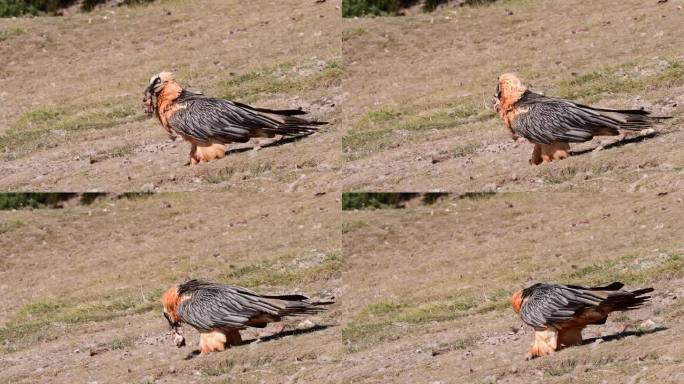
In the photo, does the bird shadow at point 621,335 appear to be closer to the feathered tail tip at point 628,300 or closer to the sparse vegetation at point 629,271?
the feathered tail tip at point 628,300

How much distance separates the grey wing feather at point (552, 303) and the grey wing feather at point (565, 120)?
195 centimetres

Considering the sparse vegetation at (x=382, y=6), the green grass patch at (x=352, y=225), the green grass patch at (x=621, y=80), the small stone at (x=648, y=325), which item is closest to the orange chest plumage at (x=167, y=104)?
the green grass patch at (x=352, y=225)

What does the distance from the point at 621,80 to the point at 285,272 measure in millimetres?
5105

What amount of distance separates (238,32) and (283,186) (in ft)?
10.8

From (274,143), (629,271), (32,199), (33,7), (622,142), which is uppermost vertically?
(33,7)

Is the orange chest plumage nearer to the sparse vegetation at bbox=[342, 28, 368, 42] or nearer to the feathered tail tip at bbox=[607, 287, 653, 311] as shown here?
the sparse vegetation at bbox=[342, 28, 368, 42]

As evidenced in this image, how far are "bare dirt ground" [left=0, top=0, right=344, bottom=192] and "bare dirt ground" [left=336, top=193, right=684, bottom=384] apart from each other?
1.62 meters

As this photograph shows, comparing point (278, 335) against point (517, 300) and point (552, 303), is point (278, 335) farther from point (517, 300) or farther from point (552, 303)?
point (552, 303)

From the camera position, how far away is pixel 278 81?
2291 cm

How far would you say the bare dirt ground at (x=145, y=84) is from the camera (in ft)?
71.0

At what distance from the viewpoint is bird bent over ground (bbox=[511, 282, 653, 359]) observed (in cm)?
1886

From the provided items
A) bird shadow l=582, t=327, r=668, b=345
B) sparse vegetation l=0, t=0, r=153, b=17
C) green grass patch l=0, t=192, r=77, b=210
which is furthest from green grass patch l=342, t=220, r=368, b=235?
sparse vegetation l=0, t=0, r=153, b=17

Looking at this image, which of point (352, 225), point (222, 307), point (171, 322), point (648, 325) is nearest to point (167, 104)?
point (171, 322)

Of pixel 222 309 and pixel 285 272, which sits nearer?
pixel 222 309
